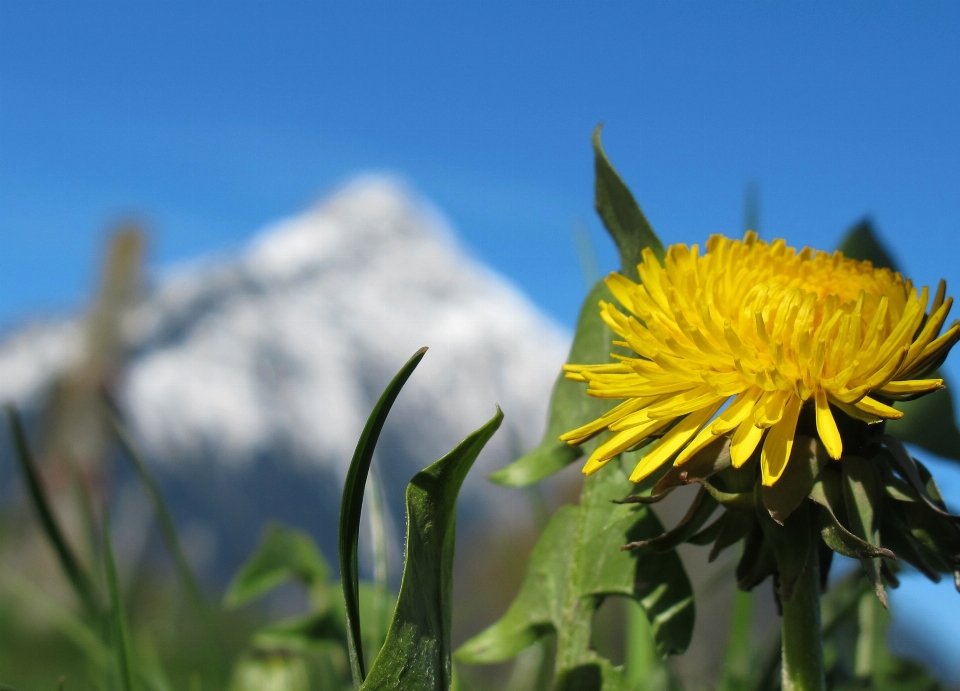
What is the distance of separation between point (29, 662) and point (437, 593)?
316 cm

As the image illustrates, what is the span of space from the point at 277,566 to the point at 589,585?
460 mm

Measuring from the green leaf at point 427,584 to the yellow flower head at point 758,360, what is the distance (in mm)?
90

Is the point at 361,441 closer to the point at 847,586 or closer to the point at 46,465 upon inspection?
the point at 847,586

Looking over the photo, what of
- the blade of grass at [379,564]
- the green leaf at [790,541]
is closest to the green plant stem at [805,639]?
the green leaf at [790,541]

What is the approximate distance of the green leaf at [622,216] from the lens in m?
0.62

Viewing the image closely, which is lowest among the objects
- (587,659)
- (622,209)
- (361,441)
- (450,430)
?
(587,659)

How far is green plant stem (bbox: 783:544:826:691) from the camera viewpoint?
19.1 inches

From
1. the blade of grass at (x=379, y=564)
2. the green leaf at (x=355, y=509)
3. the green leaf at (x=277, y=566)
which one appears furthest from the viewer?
the green leaf at (x=277, y=566)

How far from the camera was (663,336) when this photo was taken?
48 cm

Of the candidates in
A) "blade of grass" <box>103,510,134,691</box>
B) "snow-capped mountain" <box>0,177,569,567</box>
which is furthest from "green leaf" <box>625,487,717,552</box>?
"snow-capped mountain" <box>0,177,569,567</box>

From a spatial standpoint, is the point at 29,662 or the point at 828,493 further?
the point at 29,662

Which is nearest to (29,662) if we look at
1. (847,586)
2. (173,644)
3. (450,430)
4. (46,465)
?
(173,644)

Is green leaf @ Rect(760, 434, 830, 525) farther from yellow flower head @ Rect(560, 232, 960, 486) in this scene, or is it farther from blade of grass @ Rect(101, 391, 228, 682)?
blade of grass @ Rect(101, 391, 228, 682)

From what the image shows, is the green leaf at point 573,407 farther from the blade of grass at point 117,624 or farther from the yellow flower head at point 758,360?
the blade of grass at point 117,624
